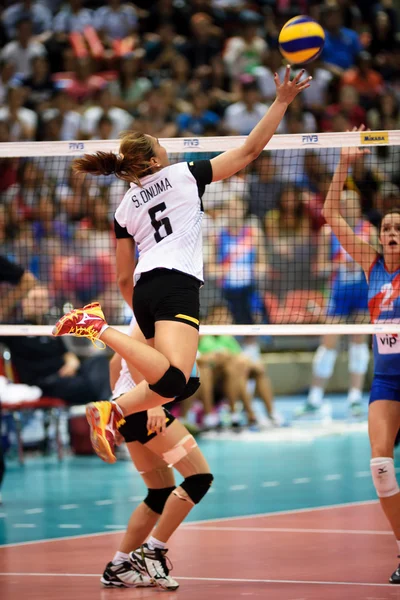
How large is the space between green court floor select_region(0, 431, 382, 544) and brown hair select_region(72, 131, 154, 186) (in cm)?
342

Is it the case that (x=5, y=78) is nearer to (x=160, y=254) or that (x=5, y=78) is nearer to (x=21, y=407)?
(x=21, y=407)

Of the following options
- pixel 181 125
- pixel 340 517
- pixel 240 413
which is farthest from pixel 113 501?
pixel 181 125

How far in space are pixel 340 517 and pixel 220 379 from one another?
6.31 m

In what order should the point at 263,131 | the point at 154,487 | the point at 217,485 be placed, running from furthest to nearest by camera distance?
the point at 217,485, the point at 154,487, the point at 263,131

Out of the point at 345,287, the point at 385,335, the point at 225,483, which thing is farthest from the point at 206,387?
the point at 385,335

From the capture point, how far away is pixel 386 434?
20.6ft

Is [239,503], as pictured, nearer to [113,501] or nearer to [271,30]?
[113,501]

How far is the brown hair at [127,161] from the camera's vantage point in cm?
600

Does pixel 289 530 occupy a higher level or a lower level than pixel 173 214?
lower

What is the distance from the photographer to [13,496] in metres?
10.4

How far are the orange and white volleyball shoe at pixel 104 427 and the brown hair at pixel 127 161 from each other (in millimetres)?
1282

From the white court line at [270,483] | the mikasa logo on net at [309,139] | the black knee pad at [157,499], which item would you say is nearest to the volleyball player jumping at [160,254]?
the black knee pad at [157,499]

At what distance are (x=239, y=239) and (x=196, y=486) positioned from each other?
8.59 m

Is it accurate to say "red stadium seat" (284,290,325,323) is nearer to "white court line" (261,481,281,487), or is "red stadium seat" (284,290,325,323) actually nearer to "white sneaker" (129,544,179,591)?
"white court line" (261,481,281,487)
